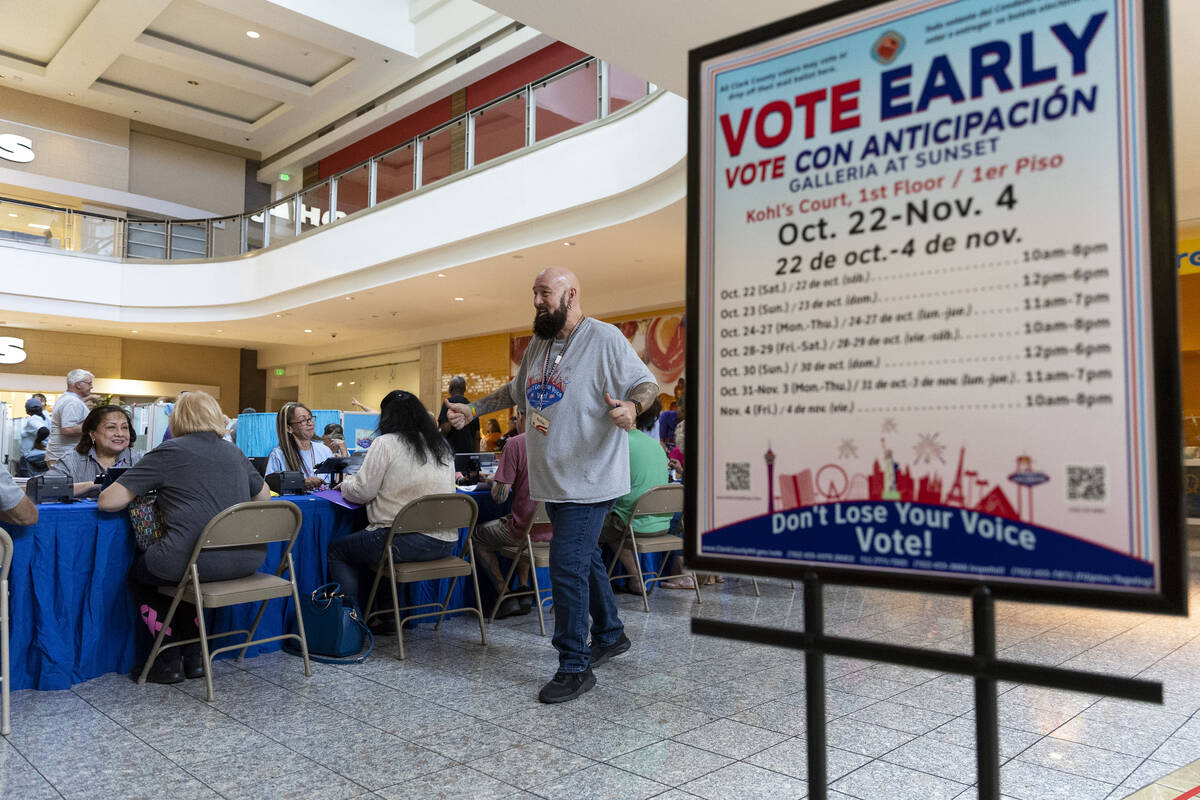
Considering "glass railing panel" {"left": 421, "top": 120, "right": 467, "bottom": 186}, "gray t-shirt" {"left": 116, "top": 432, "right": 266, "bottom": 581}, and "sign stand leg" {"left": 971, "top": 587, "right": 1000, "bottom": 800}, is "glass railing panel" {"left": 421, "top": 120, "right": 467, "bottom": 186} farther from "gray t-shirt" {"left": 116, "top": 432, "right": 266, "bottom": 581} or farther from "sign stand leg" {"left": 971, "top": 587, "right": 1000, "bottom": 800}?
"sign stand leg" {"left": 971, "top": 587, "right": 1000, "bottom": 800}

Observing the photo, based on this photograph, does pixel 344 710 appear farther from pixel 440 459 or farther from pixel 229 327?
pixel 229 327

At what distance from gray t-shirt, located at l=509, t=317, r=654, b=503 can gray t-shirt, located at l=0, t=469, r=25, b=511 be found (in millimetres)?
1794

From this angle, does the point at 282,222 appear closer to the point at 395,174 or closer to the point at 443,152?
the point at 395,174

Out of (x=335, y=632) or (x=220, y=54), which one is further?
(x=220, y=54)

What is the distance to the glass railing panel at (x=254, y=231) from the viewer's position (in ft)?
44.4

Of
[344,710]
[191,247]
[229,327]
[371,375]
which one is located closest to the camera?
[344,710]

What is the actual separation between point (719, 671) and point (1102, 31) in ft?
9.47

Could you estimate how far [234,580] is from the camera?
336 cm

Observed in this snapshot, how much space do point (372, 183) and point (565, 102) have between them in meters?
3.60

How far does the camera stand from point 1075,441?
1.02 meters

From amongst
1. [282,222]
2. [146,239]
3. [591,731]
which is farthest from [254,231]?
[591,731]

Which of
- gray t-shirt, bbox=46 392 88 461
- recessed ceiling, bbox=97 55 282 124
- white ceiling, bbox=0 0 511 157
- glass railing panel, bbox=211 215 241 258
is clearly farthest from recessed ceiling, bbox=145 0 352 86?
gray t-shirt, bbox=46 392 88 461

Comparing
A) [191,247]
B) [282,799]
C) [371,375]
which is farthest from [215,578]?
[371,375]

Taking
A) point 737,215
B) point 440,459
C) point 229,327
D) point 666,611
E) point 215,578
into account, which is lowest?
point 666,611
